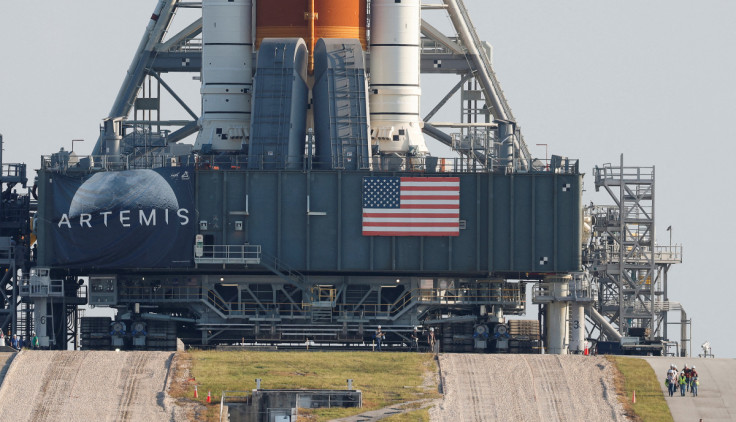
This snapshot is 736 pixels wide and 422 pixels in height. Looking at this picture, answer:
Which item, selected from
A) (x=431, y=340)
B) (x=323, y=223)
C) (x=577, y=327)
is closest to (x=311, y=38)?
(x=323, y=223)

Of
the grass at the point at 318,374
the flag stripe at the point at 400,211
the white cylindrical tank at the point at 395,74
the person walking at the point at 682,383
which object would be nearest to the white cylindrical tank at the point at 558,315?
the flag stripe at the point at 400,211

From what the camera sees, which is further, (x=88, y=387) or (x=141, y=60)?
(x=141, y=60)

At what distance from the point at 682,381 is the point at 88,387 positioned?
2680 cm

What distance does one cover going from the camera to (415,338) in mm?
107688

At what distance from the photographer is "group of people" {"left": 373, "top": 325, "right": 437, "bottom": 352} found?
10506 centimetres

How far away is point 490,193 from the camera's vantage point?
356 feet

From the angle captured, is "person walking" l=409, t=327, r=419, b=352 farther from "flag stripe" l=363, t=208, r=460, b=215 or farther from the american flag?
"flag stripe" l=363, t=208, r=460, b=215

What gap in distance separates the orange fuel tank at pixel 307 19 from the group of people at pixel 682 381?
31844 mm

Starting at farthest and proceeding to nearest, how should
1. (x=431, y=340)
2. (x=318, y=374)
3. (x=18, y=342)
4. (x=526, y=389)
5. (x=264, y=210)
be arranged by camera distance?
(x=264, y=210)
(x=18, y=342)
(x=431, y=340)
(x=318, y=374)
(x=526, y=389)

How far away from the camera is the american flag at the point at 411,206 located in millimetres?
107938

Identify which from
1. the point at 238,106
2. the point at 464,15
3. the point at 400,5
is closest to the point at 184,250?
the point at 238,106

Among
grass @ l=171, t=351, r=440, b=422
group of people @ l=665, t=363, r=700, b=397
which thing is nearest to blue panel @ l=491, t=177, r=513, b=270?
grass @ l=171, t=351, r=440, b=422

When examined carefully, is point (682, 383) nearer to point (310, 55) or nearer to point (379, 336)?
point (379, 336)

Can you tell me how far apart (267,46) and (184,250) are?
12.4 m
